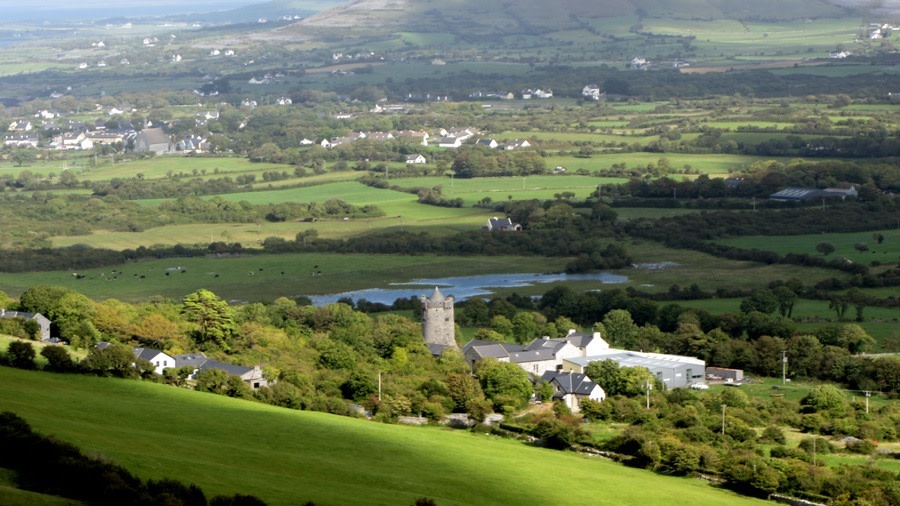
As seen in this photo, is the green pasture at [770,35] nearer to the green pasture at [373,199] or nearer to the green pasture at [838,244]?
the green pasture at [373,199]

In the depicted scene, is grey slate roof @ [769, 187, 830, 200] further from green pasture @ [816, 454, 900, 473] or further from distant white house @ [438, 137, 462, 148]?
green pasture @ [816, 454, 900, 473]

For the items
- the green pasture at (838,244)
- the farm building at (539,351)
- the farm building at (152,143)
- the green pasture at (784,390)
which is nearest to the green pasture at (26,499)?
the farm building at (539,351)

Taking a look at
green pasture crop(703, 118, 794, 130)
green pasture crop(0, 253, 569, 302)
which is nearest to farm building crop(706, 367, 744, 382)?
green pasture crop(0, 253, 569, 302)

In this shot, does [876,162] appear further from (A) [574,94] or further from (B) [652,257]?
(A) [574,94]

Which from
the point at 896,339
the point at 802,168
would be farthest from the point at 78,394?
the point at 802,168

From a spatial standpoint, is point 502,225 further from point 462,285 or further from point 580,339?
→ point 580,339

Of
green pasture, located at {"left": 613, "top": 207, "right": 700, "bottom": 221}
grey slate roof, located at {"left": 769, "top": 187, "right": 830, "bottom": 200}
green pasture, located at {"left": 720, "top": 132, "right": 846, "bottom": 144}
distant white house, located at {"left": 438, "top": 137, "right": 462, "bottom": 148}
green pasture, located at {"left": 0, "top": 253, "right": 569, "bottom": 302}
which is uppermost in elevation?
green pasture, located at {"left": 0, "top": 253, "right": 569, "bottom": 302}

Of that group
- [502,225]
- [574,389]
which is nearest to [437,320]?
[574,389]
